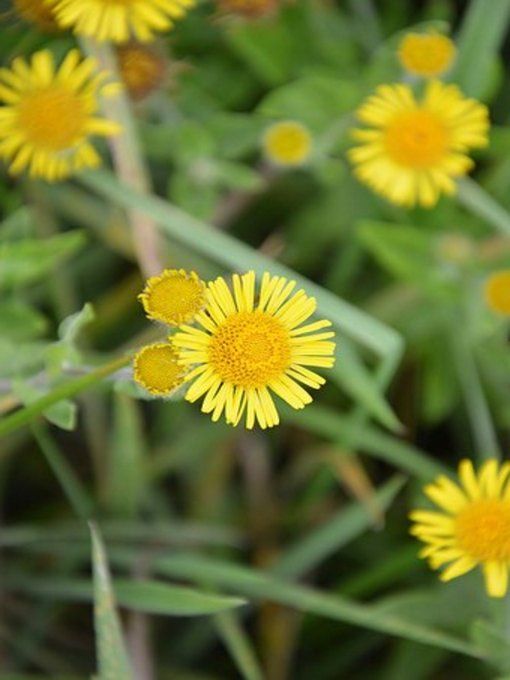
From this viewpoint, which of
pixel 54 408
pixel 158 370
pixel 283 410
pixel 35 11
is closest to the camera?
pixel 158 370

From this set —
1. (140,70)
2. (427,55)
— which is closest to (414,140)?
(427,55)

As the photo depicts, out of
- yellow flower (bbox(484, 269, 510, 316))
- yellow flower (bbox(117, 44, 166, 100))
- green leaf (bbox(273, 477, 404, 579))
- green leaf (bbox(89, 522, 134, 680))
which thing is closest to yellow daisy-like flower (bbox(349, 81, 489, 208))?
yellow flower (bbox(484, 269, 510, 316))

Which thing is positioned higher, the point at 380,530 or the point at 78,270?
the point at 78,270

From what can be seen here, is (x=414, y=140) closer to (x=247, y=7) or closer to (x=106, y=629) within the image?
(x=247, y=7)

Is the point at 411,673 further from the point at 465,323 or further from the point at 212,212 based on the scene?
the point at 212,212

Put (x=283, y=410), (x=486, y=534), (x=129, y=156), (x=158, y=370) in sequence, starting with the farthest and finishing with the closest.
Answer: (x=283, y=410), (x=129, y=156), (x=486, y=534), (x=158, y=370)

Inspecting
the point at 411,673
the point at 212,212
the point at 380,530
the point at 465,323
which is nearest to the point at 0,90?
the point at 212,212

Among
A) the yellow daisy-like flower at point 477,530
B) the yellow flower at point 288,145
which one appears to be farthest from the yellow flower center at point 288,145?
the yellow daisy-like flower at point 477,530
